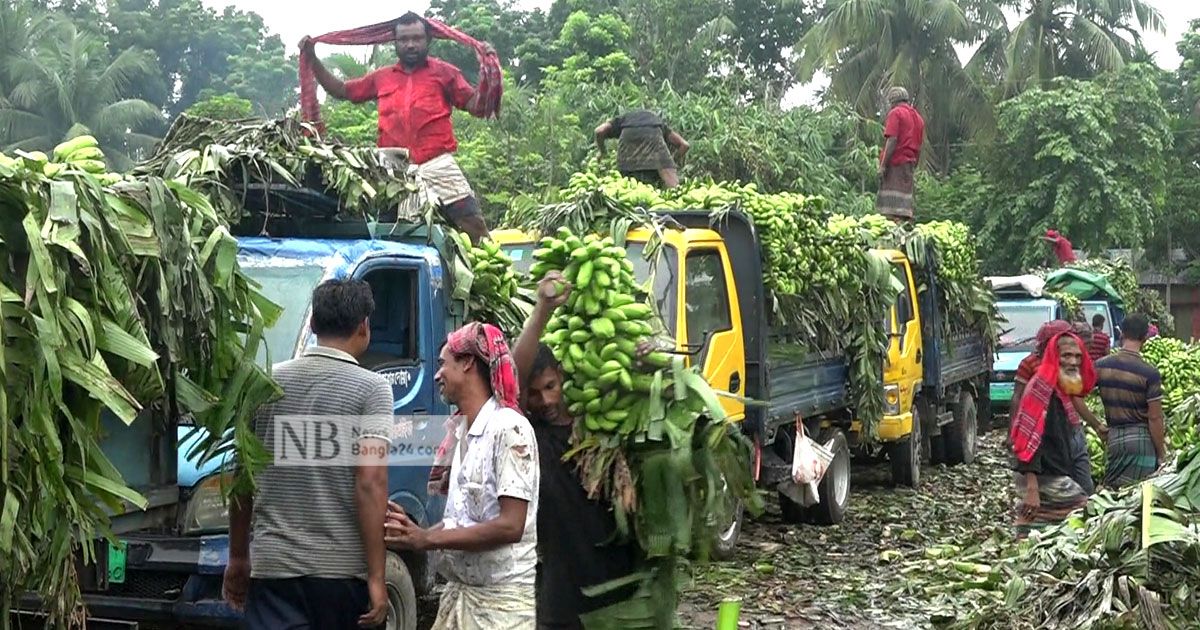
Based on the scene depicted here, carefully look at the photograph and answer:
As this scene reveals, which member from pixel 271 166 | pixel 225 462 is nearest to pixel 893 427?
pixel 271 166

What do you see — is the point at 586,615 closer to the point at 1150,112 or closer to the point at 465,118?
the point at 465,118

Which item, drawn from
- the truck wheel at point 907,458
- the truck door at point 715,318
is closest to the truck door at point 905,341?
the truck wheel at point 907,458

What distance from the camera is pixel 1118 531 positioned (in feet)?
20.0

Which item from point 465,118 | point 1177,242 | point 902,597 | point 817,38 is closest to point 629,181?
point 902,597

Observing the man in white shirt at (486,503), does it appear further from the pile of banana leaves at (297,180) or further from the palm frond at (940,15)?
the palm frond at (940,15)

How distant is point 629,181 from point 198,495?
17.7 feet

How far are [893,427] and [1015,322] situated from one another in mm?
6854

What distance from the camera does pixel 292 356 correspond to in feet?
19.5

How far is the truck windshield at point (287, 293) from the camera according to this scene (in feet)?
19.8

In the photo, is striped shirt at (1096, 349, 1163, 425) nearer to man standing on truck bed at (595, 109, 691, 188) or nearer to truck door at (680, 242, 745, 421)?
truck door at (680, 242, 745, 421)

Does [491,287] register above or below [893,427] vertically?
above

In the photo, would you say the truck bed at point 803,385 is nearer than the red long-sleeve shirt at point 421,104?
No

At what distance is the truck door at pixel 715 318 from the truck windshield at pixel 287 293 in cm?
280

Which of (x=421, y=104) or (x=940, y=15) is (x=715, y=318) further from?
(x=940, y=15)
